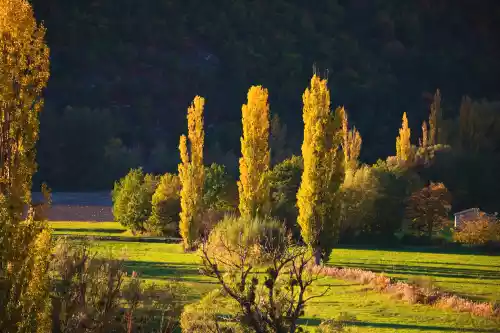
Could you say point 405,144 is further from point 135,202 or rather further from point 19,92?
point 19,92

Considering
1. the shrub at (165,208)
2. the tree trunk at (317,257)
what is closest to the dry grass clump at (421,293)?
the tree trunk at (317,257)

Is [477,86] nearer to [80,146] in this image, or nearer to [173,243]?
[80,146]

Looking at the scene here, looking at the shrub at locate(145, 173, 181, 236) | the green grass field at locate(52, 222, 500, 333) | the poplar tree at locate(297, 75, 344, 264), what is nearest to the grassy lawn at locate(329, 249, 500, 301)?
the green grass field at locate(52, 222, 500, 333)

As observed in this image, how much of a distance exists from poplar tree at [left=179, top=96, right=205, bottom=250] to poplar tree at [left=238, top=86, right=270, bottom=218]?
3669 millimetres

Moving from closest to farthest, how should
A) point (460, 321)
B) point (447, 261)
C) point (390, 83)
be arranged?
point (460, 321)
point (447, 261)
point (390, 83)

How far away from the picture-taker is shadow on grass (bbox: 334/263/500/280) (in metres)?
35.8

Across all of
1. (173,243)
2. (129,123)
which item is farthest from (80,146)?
(173,243)

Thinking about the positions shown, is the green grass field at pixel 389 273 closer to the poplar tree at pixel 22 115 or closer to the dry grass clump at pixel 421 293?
the dry grass clump at pixel 421 293

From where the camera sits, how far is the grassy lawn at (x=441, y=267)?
103 ft

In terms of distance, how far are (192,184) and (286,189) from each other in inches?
580

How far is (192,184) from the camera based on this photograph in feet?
150

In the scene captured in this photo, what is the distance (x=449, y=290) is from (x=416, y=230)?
31646mm

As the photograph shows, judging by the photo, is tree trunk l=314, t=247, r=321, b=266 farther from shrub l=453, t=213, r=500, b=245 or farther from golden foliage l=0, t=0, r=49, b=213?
golden foliage l=0, t=0, r=49, b=213

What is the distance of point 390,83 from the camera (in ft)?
599
